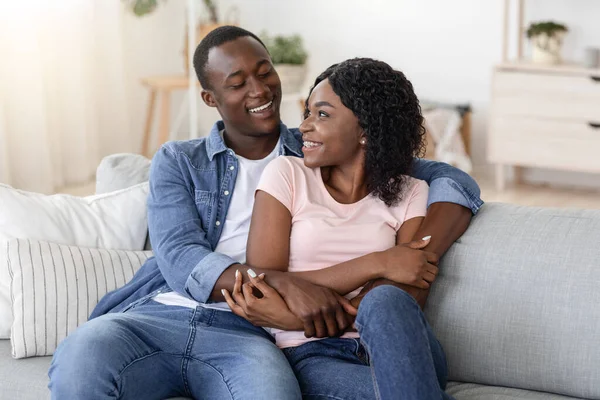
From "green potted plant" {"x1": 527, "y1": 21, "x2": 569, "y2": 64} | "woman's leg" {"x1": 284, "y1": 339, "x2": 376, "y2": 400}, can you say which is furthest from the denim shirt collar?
"green potted plant" {"x1": 527, "y1": 21, "x2": 569, "y2": 64}

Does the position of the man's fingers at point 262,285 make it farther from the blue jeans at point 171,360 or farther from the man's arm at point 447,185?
the man's arm at point 447,185

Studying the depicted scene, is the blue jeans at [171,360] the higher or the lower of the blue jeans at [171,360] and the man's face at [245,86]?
the lower

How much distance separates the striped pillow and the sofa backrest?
2.42ft

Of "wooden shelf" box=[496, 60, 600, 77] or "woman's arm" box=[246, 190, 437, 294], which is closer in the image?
"woman's arm" box=[246, 190, 437, 294]

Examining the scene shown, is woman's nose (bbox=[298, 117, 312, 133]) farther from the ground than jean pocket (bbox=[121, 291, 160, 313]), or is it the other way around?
woman's nose (bbox=[298, 117, 312, 133])

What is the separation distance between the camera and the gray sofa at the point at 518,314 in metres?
1.77

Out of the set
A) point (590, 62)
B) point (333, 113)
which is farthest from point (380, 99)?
point (590, 62)

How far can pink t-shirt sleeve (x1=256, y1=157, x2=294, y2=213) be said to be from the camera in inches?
72.7

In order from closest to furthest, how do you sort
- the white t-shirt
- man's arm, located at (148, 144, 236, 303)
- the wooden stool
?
man's arm, located at (148, 144, 236, 303)
the white t-shirt
the wooden stool

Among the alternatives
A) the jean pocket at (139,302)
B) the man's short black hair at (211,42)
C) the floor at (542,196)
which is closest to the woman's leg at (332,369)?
the jean pocket at (139,302)

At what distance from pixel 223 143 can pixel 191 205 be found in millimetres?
171

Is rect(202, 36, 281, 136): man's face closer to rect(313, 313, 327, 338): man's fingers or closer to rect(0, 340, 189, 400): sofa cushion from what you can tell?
rect(313, 313, 327, 338): man's fingers

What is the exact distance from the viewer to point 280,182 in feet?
6.10

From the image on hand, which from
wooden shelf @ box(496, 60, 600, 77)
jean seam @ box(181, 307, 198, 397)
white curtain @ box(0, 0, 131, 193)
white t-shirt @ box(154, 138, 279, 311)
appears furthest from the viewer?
wooden shelf @ box(496, 60, 600, 77)
